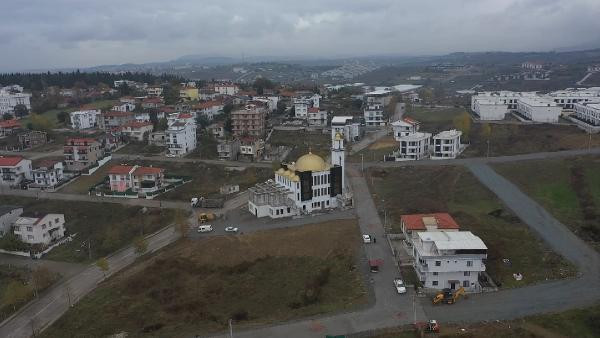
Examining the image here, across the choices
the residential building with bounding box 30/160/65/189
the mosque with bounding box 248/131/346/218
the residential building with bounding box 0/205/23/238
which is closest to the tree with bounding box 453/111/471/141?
the mosque with bounding box 248/131/346/218

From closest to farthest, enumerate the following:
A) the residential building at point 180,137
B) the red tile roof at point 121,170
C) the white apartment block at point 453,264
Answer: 1. the white apartment block at point 453,264
2. the red tile roof at point 121,170
3. the residential building at point 180,137

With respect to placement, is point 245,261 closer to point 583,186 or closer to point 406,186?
point 406,186

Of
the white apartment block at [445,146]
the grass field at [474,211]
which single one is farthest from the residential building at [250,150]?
the white apartment block at [445,146]

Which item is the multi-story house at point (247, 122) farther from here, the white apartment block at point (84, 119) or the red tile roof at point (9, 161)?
the red tile roof at point (9, 161)

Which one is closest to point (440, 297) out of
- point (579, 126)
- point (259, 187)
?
point (259, 187)

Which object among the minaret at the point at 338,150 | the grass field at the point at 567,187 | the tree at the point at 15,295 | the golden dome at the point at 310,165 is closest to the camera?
the tree at the point at 15,295

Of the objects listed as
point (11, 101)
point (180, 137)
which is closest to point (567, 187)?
point (180, 137)
